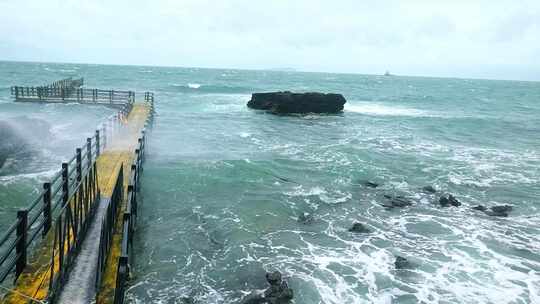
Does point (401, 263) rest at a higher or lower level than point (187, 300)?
higher

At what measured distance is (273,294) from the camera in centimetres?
1065

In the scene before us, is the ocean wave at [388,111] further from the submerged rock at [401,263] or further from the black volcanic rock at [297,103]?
the submerged rock at [401,263]

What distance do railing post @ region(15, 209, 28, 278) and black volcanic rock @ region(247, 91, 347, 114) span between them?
4777 centimetres

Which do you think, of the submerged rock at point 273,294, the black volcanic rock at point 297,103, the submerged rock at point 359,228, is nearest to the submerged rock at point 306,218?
the submerged rock at point 359,228

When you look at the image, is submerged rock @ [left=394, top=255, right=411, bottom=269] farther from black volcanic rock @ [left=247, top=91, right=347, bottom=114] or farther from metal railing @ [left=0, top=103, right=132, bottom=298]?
black volcanic rock @ [left=247, top=91, right=347, bottom=114]

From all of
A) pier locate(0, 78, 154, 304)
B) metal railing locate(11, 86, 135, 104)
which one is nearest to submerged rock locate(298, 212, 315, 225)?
pier locate(0, 78, 154, 304)

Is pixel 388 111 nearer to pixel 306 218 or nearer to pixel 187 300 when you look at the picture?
pixel 306 218

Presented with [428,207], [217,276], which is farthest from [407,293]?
[428,207]

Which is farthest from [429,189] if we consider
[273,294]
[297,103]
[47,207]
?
[297,103]

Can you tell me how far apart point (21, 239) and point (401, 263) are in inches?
401

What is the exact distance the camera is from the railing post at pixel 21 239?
7617 millimetres

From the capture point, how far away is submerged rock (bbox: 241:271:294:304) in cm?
1045

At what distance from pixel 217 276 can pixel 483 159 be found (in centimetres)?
2481

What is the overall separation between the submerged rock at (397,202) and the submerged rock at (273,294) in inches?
343
